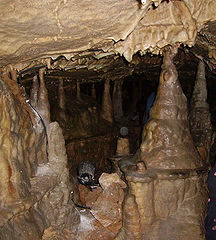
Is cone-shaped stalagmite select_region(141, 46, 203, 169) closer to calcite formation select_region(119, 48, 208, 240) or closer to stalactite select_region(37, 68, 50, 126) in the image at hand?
calcite formation select_region(119, 48, 208, 240)

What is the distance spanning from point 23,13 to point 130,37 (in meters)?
1.99

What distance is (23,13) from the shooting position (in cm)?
217

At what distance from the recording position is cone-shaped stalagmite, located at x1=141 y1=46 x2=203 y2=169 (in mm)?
5289

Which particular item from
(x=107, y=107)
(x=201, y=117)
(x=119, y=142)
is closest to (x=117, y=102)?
(x=107, y=107)

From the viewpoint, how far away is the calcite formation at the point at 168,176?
4844mm

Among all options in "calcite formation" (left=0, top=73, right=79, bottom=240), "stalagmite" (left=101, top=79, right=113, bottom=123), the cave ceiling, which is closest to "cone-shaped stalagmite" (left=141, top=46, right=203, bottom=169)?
the cave ceiling

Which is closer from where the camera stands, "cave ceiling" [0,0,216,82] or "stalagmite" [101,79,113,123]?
"cave ceiling" [0,0,216,82]

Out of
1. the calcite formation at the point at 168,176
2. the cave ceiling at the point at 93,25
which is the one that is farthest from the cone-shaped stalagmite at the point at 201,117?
the cave ceiling at the point at 93,25

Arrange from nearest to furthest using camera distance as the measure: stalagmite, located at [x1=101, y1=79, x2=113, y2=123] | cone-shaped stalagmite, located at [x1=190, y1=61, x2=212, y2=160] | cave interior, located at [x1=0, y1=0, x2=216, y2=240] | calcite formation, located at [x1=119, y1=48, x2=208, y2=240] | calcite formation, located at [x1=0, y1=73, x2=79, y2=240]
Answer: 1. cave interior, located at [x1=0, y1=0, x2=216, y2=240]
2. calcite formation, located at [x1=0, y1=73, x2=79, y2=240]
3. calcite formation, located at [x1=119, y1=48, x2=208, y2=240]
4. cone-shaped stalagmite, located at [x1=190, y1=61, x2=212, y2=160]
5. stalagmite, located at [x1=101, y1=79, x2=113, y2=123]

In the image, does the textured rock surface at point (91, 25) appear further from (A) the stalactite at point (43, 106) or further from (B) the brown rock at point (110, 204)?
(B) the brown rock at point (110, 204)

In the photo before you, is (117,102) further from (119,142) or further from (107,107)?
(119,142)

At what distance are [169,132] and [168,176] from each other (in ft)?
3.31

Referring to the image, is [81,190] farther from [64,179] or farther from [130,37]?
[130,37]

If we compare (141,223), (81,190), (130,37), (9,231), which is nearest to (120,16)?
(130,37)
